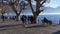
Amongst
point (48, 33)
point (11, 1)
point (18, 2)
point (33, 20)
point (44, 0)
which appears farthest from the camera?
point (18, 2)

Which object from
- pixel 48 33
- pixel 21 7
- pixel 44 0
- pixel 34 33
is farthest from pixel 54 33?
pixel 21 7

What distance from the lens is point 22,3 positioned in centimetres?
4862

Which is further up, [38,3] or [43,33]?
[38,3]

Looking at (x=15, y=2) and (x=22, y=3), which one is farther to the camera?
(x=22, y=3)

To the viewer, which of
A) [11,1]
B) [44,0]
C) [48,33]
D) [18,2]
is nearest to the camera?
[48,33]

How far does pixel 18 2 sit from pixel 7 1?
357cm

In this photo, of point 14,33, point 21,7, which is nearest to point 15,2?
point 21,7

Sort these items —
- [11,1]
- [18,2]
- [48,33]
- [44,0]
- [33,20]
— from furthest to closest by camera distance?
[18,2], [11,1], [33,20], [44,0], [48,33]

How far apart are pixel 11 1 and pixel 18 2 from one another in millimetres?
3296

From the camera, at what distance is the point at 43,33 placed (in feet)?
54.9

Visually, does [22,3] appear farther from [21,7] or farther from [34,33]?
[34,33]

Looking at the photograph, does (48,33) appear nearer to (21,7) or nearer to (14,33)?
(14,33)

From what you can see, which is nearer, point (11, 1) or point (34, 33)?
point (34, 33)

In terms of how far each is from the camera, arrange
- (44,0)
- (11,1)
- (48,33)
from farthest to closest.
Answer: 1. (11,1)
2. (44,0)
3. (48,33)
